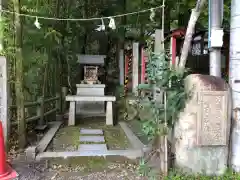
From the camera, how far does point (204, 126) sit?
13.6 ft

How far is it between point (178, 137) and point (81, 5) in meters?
12.2

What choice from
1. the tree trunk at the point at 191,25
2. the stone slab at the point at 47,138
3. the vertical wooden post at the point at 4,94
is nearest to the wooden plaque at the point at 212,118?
the tree trunk at the point at 191,25

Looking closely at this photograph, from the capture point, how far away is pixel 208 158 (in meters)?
4.24

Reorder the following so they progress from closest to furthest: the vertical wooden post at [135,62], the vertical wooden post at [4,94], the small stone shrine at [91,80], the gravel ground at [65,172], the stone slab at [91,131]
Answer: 1. the gravel ground at [65,172]
2. the vertical wooden post at [4,94]
3. the stone slab at [91,131]
4. the small stone shrine at [91,80]
5. the vertical wooden post at [135,62]

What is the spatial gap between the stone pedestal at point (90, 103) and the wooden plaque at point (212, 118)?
639cm

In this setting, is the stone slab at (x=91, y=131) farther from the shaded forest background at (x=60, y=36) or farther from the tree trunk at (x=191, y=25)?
the tree trunk at (x=191, y=25)

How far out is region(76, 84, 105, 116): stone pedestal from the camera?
10.2 meters

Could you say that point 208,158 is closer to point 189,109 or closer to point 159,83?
point 189,109

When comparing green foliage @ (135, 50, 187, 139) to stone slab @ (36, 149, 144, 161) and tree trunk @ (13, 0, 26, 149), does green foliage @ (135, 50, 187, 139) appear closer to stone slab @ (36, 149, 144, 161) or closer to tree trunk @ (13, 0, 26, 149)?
stone slab @ (36, 149, 144, 161)

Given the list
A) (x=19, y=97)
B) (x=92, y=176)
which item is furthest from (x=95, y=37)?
(x=92, y=176)

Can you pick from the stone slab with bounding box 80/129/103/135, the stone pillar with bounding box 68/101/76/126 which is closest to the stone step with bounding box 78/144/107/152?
the stone slab with bounding box 80/129/103/135

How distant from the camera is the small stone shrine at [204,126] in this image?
4109mm

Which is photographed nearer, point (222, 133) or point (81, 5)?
point (222, 133)

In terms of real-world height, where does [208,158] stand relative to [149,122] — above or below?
below
